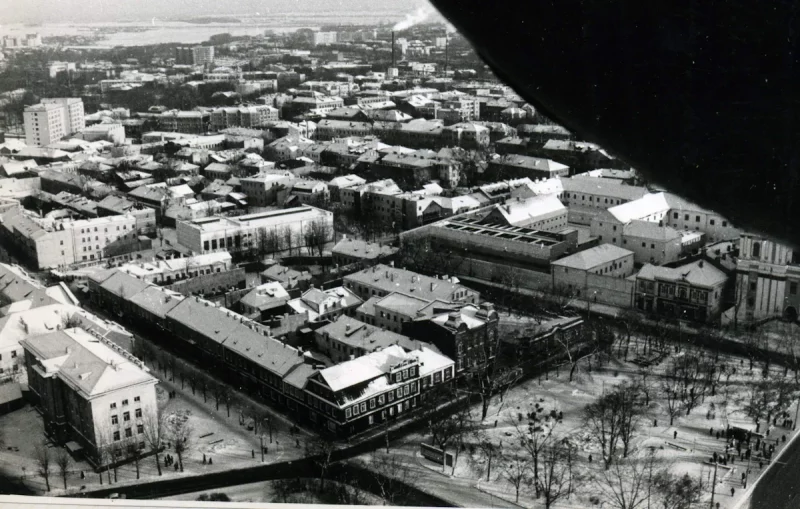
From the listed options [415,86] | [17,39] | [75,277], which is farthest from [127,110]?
[75,277]

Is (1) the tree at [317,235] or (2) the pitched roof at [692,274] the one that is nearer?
(2) the pitched roof at [692,274]

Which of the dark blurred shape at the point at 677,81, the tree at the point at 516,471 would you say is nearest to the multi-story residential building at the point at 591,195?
the tree at the point at 516,471

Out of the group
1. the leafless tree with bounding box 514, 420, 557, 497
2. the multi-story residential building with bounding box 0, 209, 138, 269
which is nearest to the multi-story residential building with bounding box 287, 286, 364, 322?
the leafless tree with bounding box 514, 420, 557, 497

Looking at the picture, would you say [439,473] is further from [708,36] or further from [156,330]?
[708,36]

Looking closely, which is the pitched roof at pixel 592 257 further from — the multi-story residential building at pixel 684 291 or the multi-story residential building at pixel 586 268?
the multi-story residential building at pixel 684 291

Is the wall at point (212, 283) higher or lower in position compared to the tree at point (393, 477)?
higher
